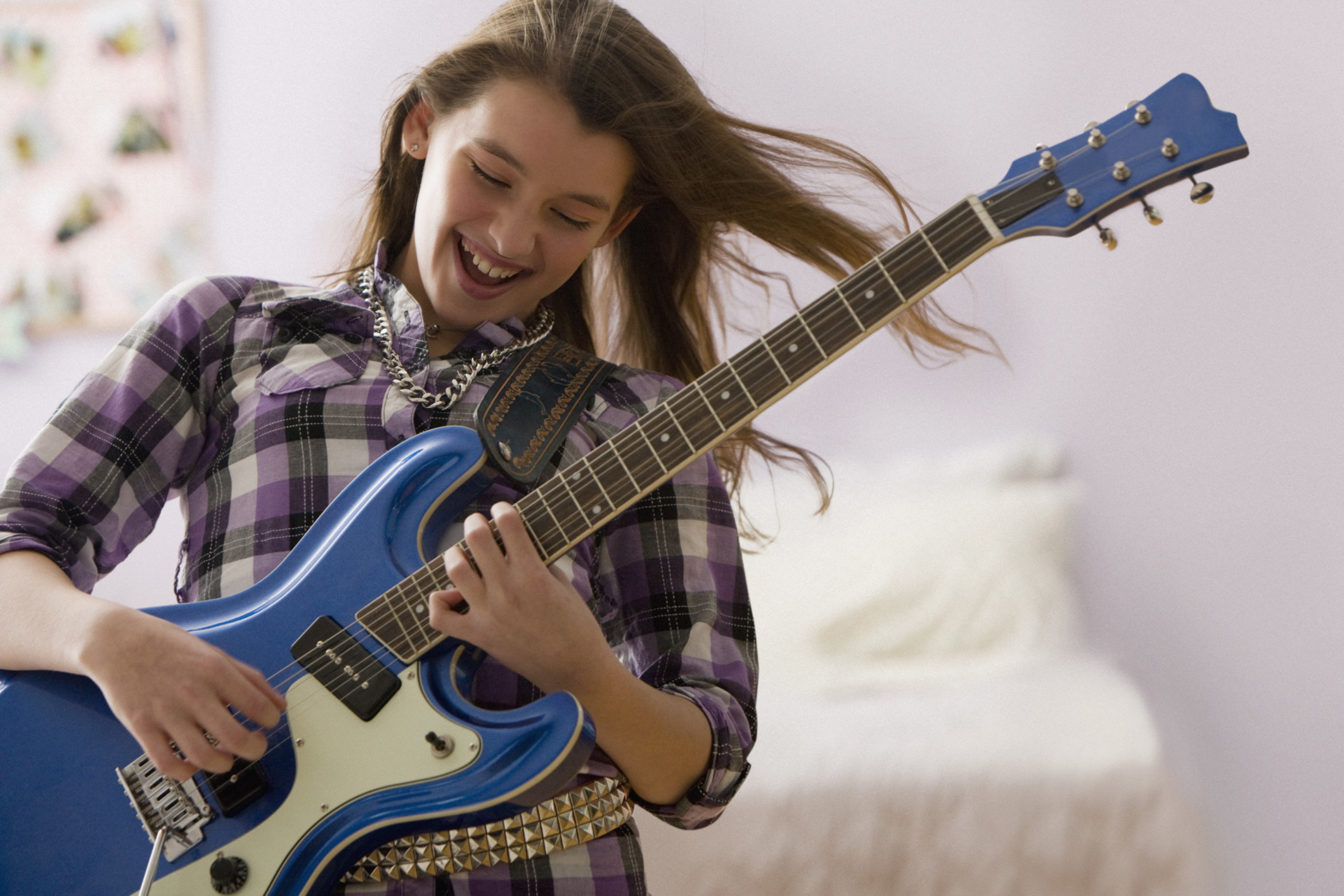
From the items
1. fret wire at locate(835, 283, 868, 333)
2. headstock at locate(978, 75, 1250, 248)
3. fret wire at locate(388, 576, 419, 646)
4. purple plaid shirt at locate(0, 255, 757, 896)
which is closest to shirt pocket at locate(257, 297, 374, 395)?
purple plaid shirt at locate(0, 255, 757, 896)

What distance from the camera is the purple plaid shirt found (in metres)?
0.83

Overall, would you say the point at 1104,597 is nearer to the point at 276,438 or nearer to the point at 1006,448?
the point at 1006,448

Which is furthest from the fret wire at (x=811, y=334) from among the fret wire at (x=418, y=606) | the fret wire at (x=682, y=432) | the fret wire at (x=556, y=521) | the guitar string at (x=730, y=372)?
the fret wire at (x=418, y=606)

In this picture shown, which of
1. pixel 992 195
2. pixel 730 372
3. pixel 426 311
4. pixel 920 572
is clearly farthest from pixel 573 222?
pixel 920 572

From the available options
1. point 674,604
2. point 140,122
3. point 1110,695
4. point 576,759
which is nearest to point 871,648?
point 1110,695

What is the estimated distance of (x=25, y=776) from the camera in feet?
2.35

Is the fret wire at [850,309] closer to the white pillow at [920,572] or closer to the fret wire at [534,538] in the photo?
the fret wire at [534,538]

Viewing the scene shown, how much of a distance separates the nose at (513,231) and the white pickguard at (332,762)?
1.25 feet

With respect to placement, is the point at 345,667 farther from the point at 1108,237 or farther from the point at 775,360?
the point at 1108,237

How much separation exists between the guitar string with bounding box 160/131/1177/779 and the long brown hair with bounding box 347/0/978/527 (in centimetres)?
29

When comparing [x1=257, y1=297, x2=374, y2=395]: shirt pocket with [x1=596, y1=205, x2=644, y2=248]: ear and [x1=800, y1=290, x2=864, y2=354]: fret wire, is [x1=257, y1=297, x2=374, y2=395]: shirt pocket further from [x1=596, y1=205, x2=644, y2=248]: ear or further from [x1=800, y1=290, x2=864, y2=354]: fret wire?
[x1=800, y1=290, x2=864, y2=354]: fret wire

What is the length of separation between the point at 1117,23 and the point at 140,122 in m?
1.46

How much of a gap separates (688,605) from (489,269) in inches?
14.0

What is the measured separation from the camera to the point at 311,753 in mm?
725
